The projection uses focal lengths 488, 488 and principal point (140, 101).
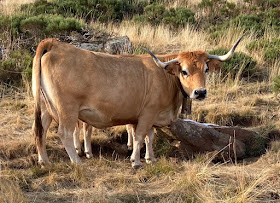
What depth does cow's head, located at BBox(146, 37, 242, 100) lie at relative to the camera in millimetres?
7176

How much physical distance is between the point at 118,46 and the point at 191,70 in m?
5.09

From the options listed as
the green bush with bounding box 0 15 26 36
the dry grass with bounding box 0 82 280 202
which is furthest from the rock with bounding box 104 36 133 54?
the dry grass with bounding box 0 82 280 202

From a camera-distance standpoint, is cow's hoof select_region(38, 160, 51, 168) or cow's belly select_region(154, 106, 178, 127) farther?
cow's belly select_region(154, 106, 178, 127)

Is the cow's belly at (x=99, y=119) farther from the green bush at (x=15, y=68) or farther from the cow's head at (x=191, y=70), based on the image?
the green bush at (x=15, y=68)

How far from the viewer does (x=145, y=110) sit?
7.54m

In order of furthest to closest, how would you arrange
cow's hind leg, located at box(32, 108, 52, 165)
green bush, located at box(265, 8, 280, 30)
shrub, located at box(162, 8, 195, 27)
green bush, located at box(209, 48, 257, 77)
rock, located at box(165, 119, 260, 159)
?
shrub, located at box(162, 8, 195, 27)
green bush, located at box(265, 8, 280, 30)
green bush, located at box(209, 48, 257, 77)
rock, located at box(165, 119, 260, 159)
cow's hind leg, located at box(32, 108, 52, 165)

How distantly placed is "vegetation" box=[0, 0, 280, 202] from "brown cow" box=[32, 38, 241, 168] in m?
0.67

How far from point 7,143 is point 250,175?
13.1 feet

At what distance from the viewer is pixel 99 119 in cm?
725

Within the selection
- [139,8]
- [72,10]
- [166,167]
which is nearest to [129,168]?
[166,167]

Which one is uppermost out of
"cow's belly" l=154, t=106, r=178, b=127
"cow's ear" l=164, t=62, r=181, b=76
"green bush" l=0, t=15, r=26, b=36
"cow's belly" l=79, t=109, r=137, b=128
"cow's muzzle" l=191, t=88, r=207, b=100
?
"cow's ear" l=164, t=62, r=181, b=76

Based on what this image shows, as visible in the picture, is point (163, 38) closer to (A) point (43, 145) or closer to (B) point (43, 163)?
(A) point (43, 145)

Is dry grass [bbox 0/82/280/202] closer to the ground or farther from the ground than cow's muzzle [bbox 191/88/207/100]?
closer to the ground

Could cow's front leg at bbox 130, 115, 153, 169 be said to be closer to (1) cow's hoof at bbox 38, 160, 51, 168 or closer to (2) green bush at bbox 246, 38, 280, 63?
(1) cow's hoof at bbox 38, 160, 51, 168
